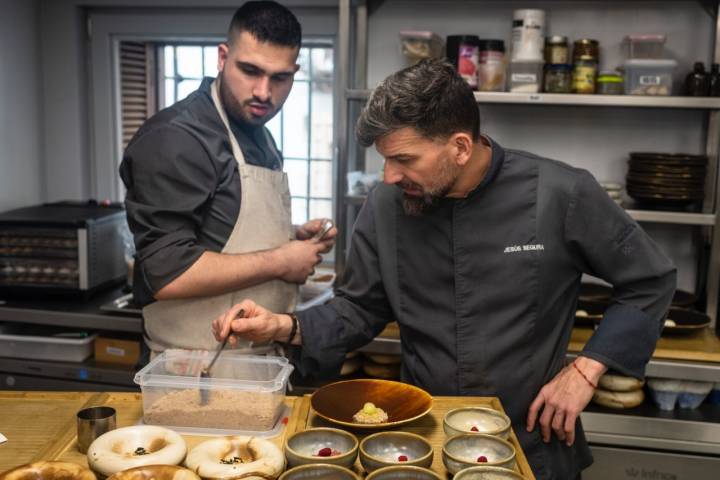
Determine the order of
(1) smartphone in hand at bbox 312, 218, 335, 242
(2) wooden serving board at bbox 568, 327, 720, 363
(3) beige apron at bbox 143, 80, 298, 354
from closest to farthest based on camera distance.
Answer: (3) beige apron at bbox 143, 80, 298, 354 → (1) smartphone in hand at bbox 312, 218, 335, 242 → (2) wooden serving board at bbox 568, 327, 720, 363

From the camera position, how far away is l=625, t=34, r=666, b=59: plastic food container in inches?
107

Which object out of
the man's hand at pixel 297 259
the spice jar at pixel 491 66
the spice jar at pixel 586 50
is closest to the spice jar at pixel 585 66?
the spice jar at pixel 586 50

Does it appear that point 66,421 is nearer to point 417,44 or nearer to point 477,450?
point 477,450

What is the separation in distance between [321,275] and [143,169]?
1.31 metres

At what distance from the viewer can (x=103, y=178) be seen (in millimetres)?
3486

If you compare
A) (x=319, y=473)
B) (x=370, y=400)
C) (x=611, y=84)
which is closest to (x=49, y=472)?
(x=319, y=473)

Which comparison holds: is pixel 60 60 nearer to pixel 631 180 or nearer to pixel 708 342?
pixel 631 180

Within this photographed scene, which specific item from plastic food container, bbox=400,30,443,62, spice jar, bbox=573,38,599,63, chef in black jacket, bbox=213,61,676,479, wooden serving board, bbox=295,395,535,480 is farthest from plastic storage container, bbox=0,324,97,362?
spice jar, bbox=573,38,599,63

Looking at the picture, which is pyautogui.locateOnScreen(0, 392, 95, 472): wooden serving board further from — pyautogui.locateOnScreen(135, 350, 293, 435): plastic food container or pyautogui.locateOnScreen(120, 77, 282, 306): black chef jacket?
pyautogui.locateOnScreen(120, 77, 282, 306): black chef jacket

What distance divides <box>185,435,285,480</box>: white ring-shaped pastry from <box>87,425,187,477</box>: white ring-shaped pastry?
35 mm

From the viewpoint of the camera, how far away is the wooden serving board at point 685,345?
241 centimetres

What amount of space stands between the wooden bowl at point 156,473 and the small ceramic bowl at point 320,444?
0.60ft

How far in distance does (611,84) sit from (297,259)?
1.37 meters

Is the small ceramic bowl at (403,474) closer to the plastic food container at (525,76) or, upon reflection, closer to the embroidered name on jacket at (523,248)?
A: the embroidered name on jacket at (523,248)
